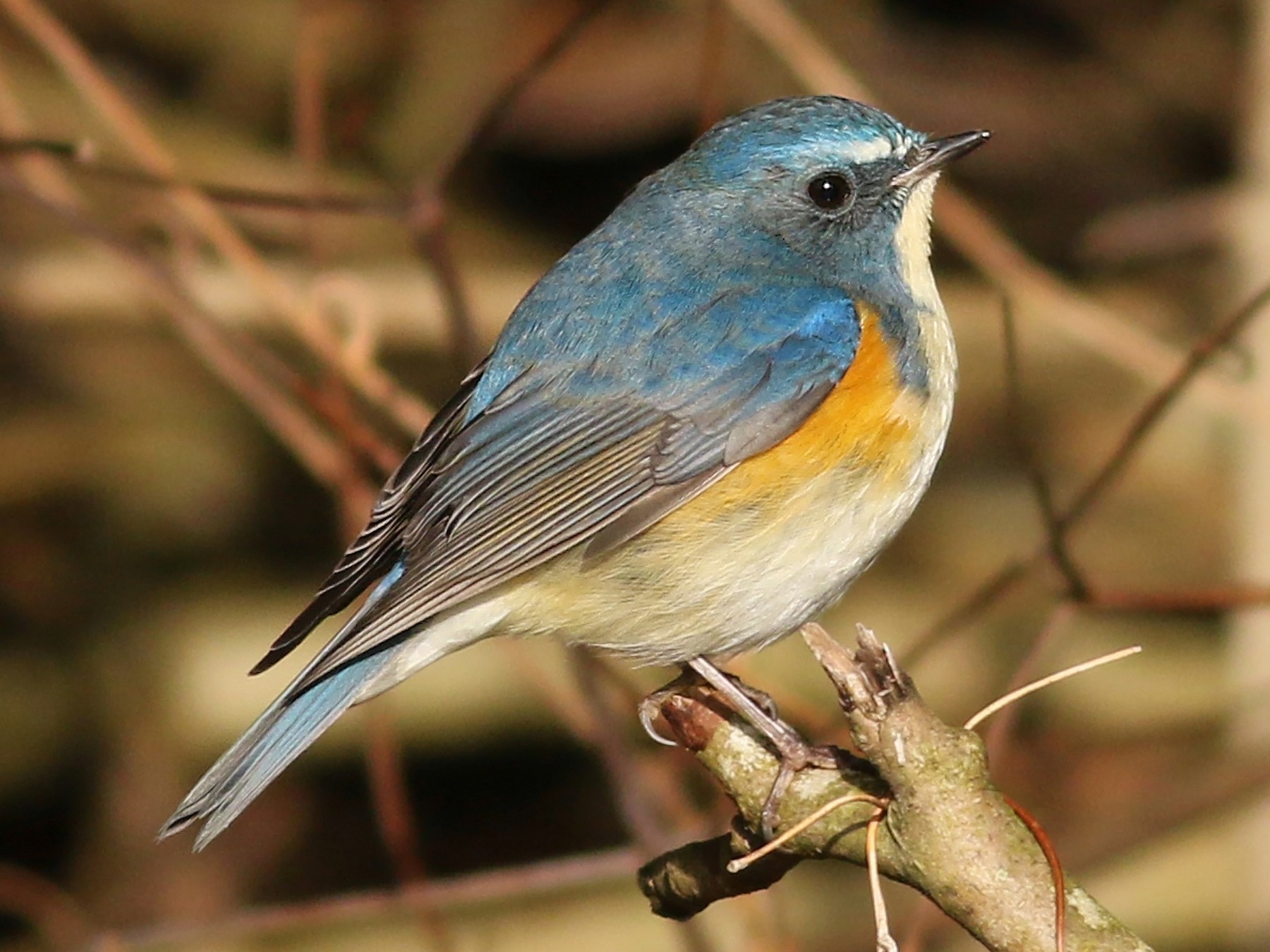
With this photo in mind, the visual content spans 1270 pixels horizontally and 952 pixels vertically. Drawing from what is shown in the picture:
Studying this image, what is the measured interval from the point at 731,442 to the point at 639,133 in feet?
14.5

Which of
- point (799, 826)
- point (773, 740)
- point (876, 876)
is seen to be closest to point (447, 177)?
point (773, 740)

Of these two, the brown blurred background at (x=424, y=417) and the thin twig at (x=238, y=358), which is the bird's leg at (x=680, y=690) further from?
the thin twig at (x=238, y=358)

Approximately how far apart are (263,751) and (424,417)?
1401 millimetres

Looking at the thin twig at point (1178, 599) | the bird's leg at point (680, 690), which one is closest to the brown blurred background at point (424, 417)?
the bird's leg at point (680, 690)

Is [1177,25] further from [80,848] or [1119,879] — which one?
[80,848]

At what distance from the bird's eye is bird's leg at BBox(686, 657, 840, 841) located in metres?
1.09

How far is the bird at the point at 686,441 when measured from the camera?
11.8 ft

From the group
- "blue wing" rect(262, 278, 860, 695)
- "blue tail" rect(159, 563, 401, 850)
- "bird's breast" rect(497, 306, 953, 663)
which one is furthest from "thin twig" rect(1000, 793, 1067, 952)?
"blue tail" rect(159, 563, 401, 850)

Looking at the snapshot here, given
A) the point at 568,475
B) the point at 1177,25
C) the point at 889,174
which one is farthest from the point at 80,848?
the point at 1177,25

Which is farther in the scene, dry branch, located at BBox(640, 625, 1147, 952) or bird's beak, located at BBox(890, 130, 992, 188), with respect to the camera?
bird's beak, located at BBox(890, 130, 992, 188)

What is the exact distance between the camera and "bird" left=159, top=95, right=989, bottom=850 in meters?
3.59

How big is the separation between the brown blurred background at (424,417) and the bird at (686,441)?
0.83 meters

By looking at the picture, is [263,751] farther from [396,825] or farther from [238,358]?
[238,358]

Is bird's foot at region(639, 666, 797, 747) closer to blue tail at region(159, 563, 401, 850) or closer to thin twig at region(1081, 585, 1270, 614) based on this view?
blue tail at region(159, 563, 401, 850)
